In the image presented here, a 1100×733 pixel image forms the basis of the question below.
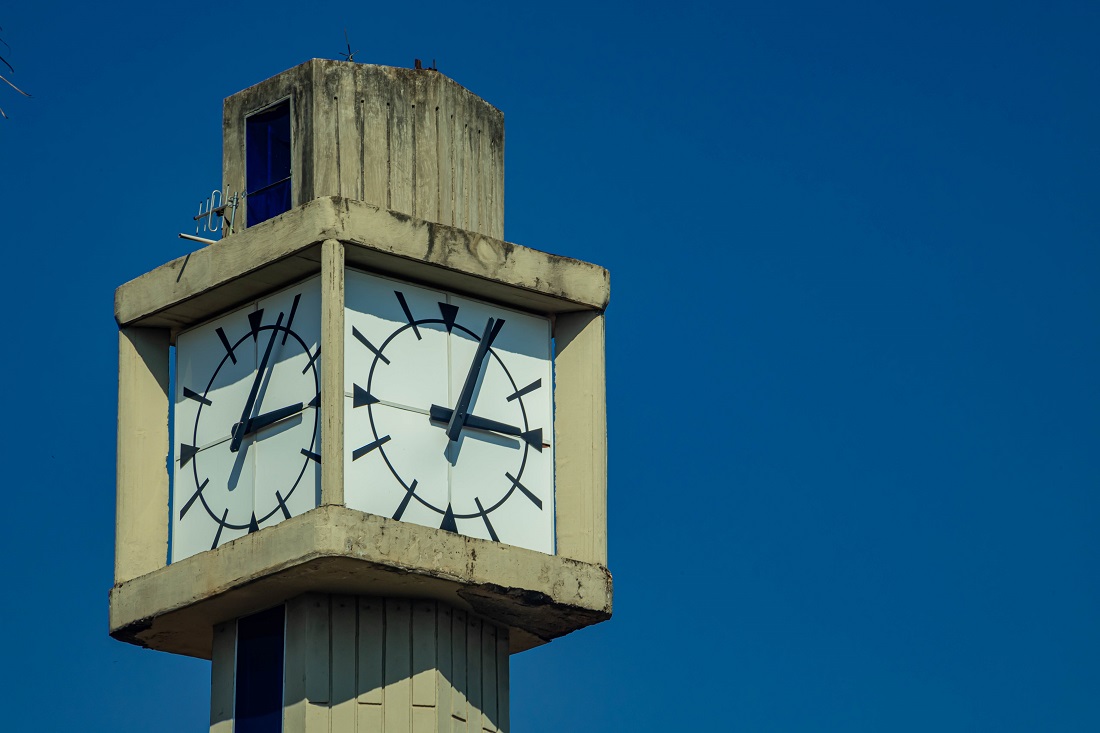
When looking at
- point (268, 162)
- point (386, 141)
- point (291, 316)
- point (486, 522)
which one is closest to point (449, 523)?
point (486, 522)

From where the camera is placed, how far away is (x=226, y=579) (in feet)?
82.5

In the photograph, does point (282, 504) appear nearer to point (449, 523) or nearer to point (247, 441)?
point (247, 441)

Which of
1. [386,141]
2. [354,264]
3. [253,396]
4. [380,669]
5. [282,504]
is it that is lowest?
[380,669]

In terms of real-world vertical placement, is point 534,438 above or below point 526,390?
below

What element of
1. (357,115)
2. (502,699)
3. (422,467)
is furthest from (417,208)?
(502,699)

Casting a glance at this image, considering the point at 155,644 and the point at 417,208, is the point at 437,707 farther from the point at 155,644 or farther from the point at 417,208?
the point at 417,208

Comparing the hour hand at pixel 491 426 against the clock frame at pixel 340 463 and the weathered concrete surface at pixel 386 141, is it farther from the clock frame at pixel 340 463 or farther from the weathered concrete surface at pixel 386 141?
the weathered concrete surface at pixel 386 141

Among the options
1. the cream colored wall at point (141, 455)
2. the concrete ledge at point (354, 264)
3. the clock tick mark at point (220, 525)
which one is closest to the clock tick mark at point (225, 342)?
the concrete ledge at point (354, 264)

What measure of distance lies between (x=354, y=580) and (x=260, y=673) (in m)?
1.39

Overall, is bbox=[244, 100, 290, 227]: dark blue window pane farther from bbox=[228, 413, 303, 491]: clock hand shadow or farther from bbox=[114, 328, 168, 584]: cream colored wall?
bbox=[228, 413, 303, 491]: clock hand shadow

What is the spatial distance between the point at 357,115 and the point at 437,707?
19.1 feet

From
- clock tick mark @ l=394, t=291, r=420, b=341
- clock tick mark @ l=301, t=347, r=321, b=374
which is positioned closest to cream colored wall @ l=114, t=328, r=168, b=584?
clock tick mark @ l=301, t=347, r=321, b=374

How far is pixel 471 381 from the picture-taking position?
2638 cm

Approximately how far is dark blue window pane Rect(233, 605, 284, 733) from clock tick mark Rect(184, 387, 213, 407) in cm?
224
